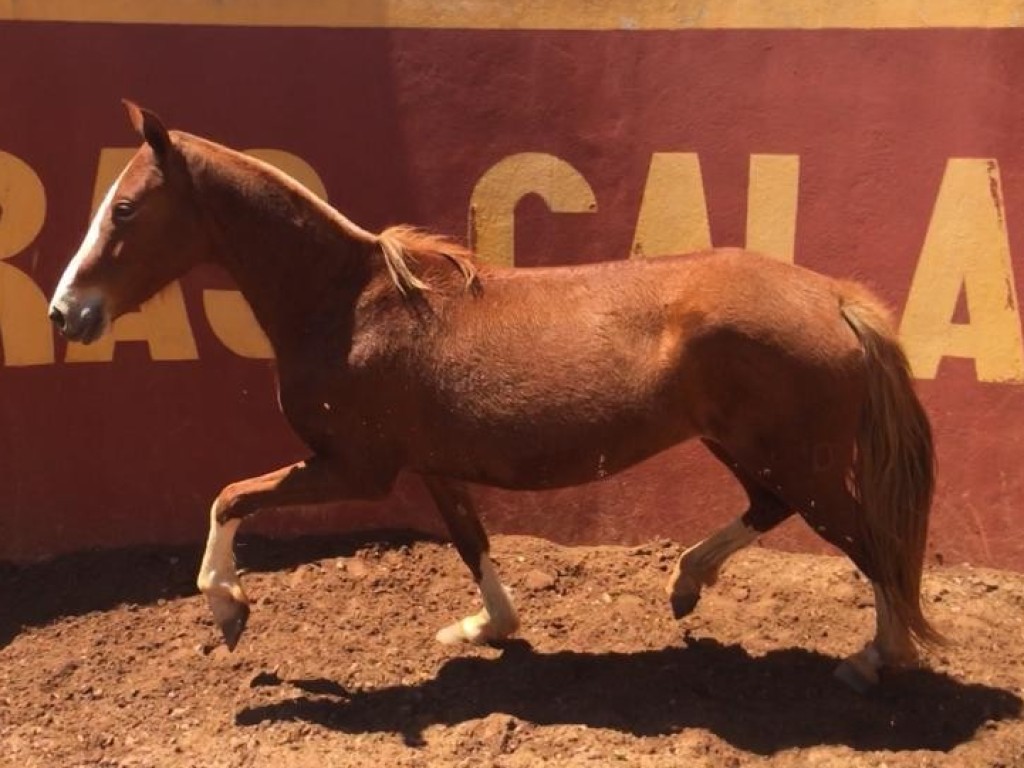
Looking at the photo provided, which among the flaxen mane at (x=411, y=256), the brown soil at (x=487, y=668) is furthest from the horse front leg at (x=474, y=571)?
the flaxen mane at (x=411, y=256)

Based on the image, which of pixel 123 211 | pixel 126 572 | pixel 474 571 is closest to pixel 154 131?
pixel 123 211

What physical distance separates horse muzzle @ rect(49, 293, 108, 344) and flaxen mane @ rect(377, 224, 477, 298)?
A: 106 centimetres

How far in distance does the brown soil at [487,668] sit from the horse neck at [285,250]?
1359 mm

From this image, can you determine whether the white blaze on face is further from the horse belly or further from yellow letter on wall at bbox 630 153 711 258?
yellow letter on wall at bbox 630 153 711 258

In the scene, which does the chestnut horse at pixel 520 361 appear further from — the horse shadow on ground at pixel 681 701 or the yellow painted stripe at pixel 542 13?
the yellow painted stripe at pixel 542 13

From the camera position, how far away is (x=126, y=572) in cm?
588

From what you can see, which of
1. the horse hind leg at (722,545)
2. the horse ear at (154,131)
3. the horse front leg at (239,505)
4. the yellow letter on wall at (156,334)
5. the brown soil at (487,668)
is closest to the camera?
the brown soil at (487,668)

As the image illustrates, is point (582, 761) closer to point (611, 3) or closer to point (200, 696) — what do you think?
point (200, 696)

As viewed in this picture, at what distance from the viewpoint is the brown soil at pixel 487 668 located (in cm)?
435

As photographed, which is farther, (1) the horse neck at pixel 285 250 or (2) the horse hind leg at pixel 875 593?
(1) the horse neck at pixel 285 250

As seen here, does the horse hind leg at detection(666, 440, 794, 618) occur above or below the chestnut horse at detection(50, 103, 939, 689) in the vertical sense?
below

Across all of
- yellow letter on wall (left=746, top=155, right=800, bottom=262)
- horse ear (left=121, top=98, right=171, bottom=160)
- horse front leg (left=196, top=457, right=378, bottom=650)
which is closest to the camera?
horse ear (left=121, top=98, right=171, bottom=160)

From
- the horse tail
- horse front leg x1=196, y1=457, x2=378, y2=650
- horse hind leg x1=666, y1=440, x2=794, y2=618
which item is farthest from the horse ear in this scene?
the horse tail

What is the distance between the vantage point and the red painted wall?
18.3ft
